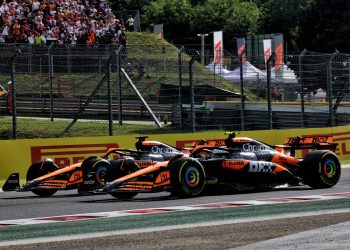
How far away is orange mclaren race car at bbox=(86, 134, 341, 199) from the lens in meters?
A: 13.6

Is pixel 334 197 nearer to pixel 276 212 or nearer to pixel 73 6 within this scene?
pixel 276 212

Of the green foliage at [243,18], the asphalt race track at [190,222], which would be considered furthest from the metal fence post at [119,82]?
the green foliage at [243,18]

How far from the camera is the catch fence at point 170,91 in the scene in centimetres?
2172

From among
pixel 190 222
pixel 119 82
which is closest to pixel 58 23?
pixel 119 82

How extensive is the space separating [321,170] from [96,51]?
9729mm

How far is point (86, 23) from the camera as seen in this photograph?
33062mm

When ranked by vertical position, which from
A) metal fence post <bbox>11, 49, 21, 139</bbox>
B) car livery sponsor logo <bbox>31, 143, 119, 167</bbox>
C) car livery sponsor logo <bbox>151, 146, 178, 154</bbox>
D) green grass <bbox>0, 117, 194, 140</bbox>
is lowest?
car livery sponsor logo <bbox>31, 143, 119, 167</bbox>

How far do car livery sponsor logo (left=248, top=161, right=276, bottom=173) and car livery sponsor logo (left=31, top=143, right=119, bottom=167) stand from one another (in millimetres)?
5940

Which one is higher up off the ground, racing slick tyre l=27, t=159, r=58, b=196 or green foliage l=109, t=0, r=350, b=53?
green foliage l=109, t=0, r=350, b=53

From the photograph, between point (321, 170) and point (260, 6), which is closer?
point (321, 170)

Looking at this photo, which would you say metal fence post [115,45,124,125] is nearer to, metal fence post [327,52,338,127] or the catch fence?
the catch fence

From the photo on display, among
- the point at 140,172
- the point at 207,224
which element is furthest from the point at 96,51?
the point at 207,224

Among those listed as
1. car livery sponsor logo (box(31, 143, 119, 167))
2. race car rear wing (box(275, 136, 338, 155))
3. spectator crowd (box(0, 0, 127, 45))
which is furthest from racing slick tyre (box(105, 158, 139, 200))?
spectator crowd (box(0, 0, 127, 45))

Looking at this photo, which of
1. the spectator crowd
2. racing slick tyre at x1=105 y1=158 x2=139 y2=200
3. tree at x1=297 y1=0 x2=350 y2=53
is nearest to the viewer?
racing slick tyre at x1=105 y1=158 x2=139 y2=200
